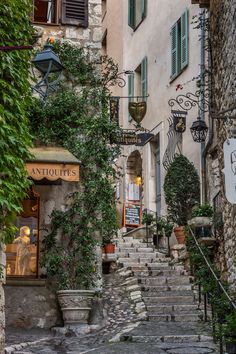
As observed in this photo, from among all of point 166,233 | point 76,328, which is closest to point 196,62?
point 166,233

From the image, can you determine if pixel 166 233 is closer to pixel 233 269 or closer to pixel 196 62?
pixel 196 62

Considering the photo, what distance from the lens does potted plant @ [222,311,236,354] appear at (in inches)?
313

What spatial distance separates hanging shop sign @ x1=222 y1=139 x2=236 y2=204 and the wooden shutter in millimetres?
5743

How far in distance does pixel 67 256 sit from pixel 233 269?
295 cm

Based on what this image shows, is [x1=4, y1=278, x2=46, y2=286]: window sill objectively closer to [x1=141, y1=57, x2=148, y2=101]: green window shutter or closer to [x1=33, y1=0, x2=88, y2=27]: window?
[x1=33, y1=0, x2=88, y2=27]: window

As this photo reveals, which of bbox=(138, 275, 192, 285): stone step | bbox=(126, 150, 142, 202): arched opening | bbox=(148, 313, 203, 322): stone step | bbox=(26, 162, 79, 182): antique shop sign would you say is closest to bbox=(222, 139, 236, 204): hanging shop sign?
bbox=(26, 162, 79, 182): antique shop sign

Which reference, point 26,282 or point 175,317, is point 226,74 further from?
point 26,282

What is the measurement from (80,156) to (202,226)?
2.65 metres

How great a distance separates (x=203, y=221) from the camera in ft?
42.6

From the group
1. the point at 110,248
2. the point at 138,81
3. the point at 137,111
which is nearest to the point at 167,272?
the point at 110,248

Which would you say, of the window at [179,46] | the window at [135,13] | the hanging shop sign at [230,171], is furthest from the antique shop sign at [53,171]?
the window at [135,13]

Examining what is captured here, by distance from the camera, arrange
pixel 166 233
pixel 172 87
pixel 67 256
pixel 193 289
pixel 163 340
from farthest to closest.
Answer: pixel 172 87
pixel 166 233
pixel 193 289
pixel 67 256
pixel 163 340

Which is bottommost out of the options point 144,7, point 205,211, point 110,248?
point 110,248

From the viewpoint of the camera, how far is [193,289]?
12812 millimetres
